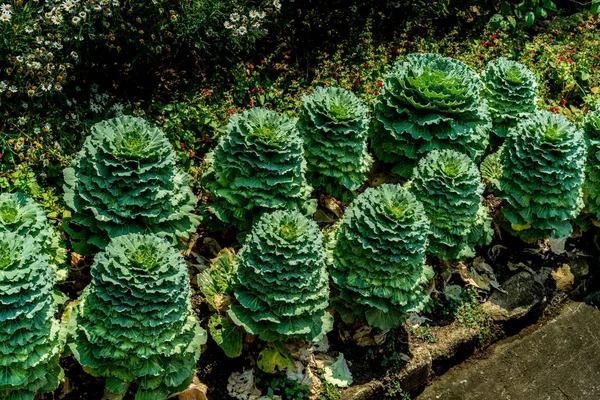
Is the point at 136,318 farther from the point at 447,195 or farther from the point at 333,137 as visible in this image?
the point at 447,195

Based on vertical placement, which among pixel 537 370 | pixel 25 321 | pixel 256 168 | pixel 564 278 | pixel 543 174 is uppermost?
pixel 256 168

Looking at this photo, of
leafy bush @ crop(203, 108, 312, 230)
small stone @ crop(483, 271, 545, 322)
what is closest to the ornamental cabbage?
leafy bush @ crop(203, 108, 312, 230)

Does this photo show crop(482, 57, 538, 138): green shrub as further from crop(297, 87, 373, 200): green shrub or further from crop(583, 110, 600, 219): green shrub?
crop(297, 87, 373, 200): green shrub

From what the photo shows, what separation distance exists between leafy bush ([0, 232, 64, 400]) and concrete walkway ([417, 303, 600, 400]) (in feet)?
7.62

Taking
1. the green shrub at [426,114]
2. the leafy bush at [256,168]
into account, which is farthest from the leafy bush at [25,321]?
the green shrub at [426,114]

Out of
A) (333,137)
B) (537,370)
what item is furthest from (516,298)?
(333,137)

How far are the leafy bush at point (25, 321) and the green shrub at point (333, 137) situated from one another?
5.94 ft

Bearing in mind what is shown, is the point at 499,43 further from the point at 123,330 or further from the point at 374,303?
the point at 123,330

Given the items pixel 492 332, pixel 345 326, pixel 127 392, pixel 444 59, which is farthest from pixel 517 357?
pixel 127 392

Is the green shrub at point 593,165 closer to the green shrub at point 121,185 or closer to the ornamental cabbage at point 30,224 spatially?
the green shrub at point 121,185

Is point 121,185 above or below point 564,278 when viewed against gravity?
above

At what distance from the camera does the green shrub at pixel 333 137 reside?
175 inches

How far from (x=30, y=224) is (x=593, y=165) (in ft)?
12.9

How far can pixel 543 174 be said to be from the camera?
4.78m
